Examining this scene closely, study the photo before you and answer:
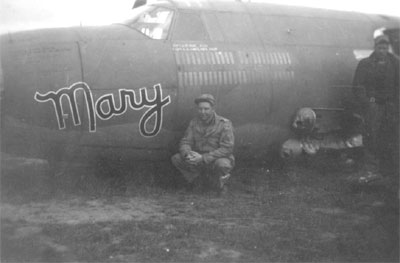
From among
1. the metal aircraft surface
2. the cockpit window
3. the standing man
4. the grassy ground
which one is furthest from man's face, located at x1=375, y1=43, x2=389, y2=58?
the cockpit window

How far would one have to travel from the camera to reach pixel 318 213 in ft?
20.4

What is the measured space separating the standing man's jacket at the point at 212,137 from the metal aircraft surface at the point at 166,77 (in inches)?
8.6

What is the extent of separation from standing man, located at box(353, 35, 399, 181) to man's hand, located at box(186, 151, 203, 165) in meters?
2.54

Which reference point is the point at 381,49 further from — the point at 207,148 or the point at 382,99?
the point at 207,148

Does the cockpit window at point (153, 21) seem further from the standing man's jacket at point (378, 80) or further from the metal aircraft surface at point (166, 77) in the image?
the standing man's jacket at point (378, 80)

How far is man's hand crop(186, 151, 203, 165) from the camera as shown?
675 centimetres

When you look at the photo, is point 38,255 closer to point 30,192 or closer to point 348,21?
point 30,192

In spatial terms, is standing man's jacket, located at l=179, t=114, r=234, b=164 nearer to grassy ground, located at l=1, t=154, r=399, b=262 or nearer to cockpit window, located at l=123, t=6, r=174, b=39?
grassy ground, located at l=1, t=154, r=399, b=262

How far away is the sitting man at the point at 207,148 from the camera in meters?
6.80

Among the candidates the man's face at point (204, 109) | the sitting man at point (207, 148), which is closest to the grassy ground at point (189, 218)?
the sitting man at point (207, 148)

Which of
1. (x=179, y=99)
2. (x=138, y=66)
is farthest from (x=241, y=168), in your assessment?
(x=138, y=66)

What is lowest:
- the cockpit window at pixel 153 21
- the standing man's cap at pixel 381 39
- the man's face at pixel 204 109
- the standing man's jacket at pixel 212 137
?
the standing man's jacket at pixel 212 137

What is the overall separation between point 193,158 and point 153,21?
2100mm

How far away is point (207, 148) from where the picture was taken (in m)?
7.07
